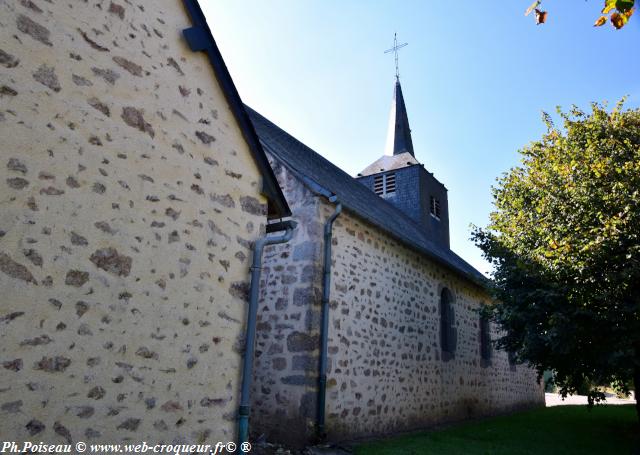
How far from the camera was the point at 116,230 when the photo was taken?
355 centimetres

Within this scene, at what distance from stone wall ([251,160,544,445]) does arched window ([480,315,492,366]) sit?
2.94 meters

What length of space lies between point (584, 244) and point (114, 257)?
751 centimetres

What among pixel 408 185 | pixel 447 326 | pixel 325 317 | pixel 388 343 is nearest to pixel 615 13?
pixel 325 317

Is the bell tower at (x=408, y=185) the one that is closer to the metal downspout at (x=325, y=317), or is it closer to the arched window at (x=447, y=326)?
the arched window at (x=447, y=326)

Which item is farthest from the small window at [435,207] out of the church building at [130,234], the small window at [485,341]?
the church building at [130,234]

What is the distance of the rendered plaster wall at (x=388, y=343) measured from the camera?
7.75 metres

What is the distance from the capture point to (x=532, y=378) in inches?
726

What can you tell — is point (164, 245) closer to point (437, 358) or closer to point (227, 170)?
point (227, 170)

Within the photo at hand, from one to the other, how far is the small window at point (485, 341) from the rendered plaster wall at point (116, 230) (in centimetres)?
1145

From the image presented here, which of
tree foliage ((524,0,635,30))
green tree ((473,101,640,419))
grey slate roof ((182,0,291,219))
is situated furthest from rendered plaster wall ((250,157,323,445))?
tree foliage ((524,0,635,30))

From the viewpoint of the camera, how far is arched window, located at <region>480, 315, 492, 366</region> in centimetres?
1398

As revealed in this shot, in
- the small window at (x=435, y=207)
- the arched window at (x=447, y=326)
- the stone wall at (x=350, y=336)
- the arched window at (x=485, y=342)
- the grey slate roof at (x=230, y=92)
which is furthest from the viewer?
the small window at (x=435, y=207)

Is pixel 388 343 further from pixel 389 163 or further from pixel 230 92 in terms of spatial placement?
pixel 389 163

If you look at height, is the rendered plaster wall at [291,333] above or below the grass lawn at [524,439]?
above
